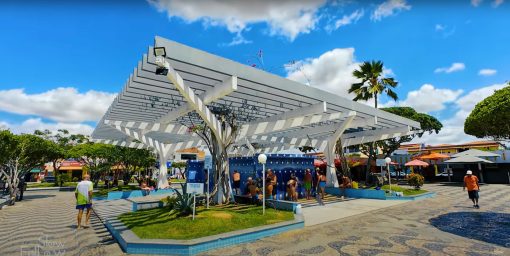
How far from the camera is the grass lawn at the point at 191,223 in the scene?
680cm

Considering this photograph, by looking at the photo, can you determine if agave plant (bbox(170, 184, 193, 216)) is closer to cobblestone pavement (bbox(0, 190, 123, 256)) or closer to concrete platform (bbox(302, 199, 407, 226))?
cobblestone pavement (bbox(0, 190, 123, 256))

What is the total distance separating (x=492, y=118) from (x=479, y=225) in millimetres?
20495

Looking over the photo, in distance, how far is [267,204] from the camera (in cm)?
1107

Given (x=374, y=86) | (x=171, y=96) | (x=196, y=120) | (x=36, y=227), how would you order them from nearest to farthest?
(x=36, y=227), (x=171, y=96), (x=196, y=120), (x=374, y=86)

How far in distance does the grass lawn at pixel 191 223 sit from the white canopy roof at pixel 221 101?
12.1ft

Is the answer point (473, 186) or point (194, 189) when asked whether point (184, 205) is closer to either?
point (194, 189)

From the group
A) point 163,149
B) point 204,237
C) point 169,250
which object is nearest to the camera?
point 169,250

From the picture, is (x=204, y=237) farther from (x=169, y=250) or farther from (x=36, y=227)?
(x=36, y=227)

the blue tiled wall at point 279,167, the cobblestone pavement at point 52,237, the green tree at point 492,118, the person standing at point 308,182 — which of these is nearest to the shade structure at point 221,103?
the blue tiled wall at point 279,167

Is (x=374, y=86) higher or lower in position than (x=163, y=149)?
higher

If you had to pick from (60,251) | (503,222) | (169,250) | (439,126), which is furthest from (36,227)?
(439,126)

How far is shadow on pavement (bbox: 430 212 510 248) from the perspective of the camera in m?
6.88

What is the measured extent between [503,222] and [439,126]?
2567 centimetres

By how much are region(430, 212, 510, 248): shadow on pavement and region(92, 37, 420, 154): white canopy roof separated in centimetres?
589
